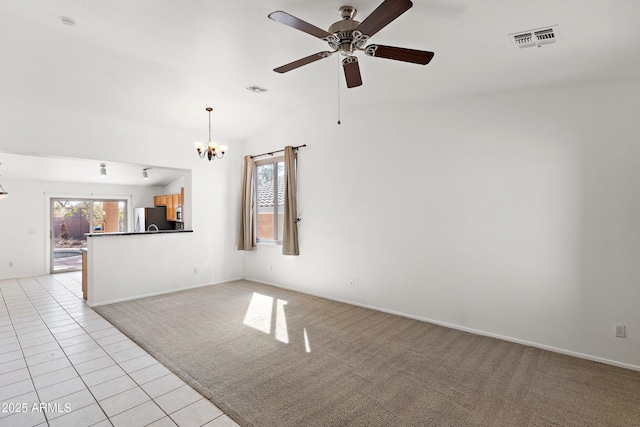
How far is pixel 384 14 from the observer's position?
188 cm

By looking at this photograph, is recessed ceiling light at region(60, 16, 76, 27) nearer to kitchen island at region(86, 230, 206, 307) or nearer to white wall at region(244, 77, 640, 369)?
kitchen island at region(86, 230, 206, 307)

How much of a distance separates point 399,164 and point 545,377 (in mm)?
2760

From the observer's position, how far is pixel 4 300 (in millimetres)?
5148

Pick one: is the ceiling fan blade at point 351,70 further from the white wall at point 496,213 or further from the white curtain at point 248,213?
the white curtain at point 248,213

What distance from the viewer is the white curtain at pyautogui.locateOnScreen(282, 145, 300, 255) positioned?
18.0 feet

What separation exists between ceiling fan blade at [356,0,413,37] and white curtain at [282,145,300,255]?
11.5ft

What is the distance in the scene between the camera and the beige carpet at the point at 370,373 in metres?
2.21

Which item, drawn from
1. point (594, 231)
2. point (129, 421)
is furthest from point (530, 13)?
point (129, 421)

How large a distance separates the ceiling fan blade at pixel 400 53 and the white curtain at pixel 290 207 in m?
3.35

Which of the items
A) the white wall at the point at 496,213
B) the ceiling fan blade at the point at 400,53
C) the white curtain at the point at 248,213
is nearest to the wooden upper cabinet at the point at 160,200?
the white curtain at the point at 248,213

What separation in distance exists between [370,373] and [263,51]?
325 cm

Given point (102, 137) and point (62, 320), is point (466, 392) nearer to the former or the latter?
point (62, 320)

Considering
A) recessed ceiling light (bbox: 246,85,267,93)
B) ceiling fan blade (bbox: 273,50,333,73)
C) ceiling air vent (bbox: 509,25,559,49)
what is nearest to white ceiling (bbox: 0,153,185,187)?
recessed ceiling light (bbox: 246,85,267,93)

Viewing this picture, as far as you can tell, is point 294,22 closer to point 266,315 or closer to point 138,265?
point 266,315
